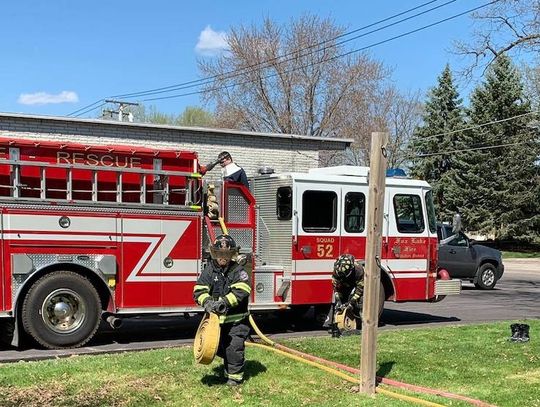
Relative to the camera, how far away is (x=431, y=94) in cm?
4341

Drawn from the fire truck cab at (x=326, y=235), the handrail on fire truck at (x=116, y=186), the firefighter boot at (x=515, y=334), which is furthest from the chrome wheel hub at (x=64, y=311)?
the firefighter boot at (x=515, y=334)

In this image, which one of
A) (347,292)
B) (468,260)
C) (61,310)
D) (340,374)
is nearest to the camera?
(340,374)

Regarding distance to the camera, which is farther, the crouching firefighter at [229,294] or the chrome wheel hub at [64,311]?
the chrome wheel hub at [64,311]

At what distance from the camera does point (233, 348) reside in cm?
597

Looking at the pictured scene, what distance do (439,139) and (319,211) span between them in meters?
34.0

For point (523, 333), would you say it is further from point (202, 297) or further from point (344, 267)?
point (202, 297)

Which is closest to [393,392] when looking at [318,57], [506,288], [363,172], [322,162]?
[363,172]

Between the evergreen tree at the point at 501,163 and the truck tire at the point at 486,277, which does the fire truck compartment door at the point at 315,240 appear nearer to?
the truck tire at the point at 486,277

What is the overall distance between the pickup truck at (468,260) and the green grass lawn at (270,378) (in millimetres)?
10111

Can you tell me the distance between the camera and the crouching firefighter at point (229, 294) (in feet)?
19.3

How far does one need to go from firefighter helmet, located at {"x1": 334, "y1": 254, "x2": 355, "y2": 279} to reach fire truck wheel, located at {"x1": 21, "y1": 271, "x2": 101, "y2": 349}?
10.6 ft

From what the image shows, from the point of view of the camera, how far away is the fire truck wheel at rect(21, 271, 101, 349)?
8.27 metres

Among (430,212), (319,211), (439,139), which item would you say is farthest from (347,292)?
(439,139)

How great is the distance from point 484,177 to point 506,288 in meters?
21.0
